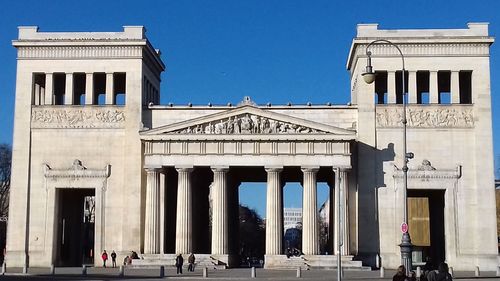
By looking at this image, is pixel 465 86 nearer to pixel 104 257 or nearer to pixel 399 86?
pixel 399 86

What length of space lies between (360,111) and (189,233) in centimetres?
1973

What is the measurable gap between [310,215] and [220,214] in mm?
8304

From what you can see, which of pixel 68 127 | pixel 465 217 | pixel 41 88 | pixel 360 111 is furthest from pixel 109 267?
pixel 465 217

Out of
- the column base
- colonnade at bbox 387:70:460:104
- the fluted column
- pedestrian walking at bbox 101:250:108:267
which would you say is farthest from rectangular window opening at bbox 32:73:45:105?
colonnade at bbox 387:70:460:104

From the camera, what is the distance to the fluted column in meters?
74.4

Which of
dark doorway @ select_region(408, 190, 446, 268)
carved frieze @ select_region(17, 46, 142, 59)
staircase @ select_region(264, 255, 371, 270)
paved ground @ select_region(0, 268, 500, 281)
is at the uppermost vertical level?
carved frieze @ select_region(17, 46, 142, 59)

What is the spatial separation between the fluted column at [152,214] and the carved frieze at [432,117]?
21.7 metres

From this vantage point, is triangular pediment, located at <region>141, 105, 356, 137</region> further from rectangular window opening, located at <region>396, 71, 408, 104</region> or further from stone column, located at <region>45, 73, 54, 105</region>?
stone column, located at <region>45, 73, 54, 105</region>

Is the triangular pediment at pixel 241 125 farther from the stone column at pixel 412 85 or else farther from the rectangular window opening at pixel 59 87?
the rectangular window opening at pixel 59 87

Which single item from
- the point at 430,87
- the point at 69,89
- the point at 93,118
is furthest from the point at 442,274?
the point at 69,89

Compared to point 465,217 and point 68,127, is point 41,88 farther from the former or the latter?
point 465,217

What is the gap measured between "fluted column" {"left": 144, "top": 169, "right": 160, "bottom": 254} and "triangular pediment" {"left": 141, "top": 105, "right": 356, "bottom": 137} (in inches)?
168

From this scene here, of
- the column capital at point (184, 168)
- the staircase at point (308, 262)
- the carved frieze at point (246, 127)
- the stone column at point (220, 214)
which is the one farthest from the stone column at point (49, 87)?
the staircase at point (308, 262)

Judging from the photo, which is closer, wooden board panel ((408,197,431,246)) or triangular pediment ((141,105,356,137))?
triangular pediment ((141,105,356,137))
